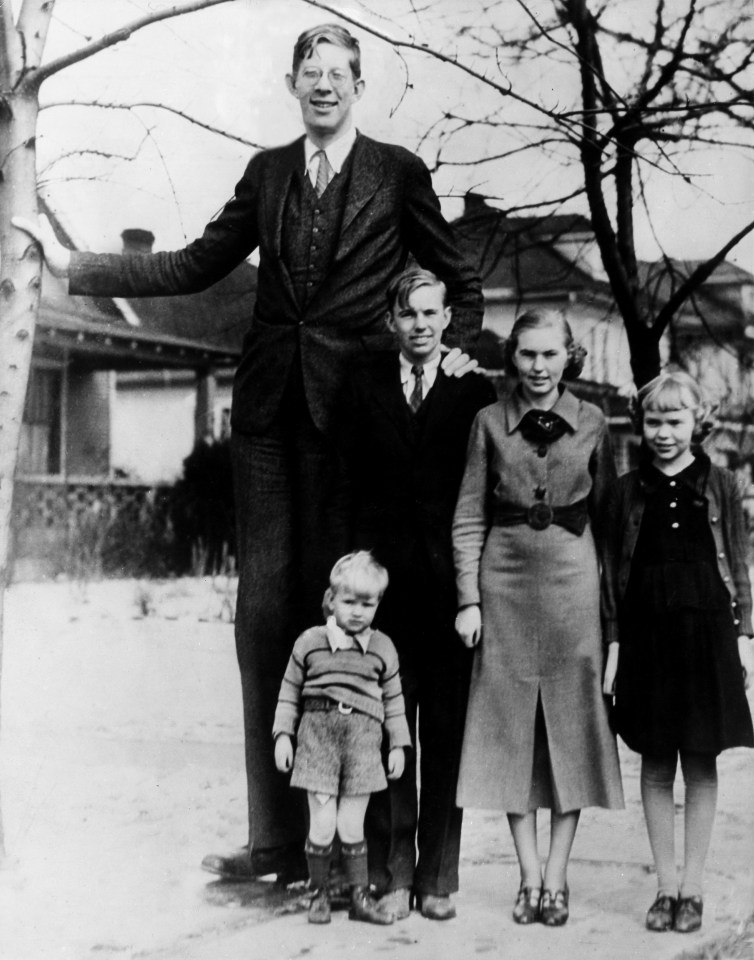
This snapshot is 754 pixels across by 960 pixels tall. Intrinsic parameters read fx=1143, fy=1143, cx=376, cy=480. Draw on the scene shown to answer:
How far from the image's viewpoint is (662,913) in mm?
3396

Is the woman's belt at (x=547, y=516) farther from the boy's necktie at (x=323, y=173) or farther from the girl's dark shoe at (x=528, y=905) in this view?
the boy's necktie at (x=323, y=173)

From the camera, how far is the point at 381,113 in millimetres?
4332

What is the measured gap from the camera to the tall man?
12.1ft

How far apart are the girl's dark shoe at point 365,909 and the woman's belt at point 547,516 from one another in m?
1.19

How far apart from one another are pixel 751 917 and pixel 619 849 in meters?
0.62

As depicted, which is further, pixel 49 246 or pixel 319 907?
pixel 49 246

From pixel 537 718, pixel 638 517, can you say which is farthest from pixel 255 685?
pixel 638 517

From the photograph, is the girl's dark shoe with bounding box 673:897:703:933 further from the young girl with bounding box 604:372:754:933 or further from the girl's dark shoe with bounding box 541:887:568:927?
the girl's dark shoe with bounding box 541:887:568:927

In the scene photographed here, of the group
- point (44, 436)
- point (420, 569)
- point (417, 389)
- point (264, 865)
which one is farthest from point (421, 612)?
point (44, 436)

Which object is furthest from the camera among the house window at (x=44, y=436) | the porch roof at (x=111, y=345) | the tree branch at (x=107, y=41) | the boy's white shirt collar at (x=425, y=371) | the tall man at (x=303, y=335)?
the house window at (x=44, y=436)

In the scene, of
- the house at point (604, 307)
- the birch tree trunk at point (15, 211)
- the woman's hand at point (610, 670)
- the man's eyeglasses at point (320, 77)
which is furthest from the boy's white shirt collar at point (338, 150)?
the woman's hand at point (610, 670)

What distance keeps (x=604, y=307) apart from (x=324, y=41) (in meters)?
1.60

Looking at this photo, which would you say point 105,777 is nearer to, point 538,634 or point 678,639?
point 538,634

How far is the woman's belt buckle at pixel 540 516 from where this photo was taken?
3420 millimetres
